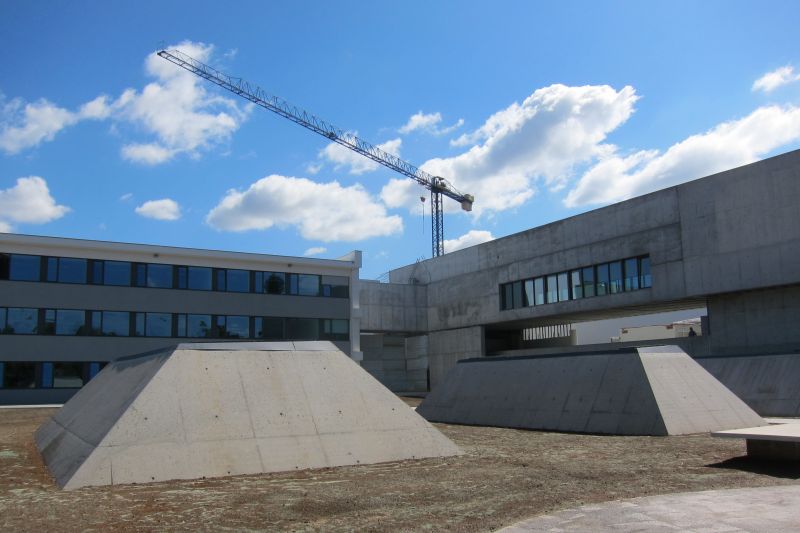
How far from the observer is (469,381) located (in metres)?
22.9

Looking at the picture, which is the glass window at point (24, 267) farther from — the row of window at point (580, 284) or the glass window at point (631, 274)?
the glass window at point (631, 274)

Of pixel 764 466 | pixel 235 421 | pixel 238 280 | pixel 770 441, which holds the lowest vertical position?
pixel 764 466

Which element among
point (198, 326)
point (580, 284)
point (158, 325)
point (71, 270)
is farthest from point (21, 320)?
point (580, 284)

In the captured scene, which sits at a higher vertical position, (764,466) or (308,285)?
(308,285)

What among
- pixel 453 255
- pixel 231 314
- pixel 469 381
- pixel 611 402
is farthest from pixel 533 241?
pixel 611 402

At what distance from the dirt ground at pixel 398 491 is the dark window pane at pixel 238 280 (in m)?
27.4

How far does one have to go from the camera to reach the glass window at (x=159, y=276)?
1501 inches

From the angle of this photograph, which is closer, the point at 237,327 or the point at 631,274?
the point at 631,274

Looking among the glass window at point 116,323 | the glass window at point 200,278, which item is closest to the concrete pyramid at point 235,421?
the glass window at point 116,323

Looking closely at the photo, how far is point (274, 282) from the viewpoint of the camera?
139 ft

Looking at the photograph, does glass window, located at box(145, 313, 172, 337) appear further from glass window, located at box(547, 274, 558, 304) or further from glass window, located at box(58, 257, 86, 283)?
glass window, located at box(547, 274, 558, 304)

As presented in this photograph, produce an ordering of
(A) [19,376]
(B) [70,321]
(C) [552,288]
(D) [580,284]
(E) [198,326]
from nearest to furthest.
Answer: (A) [19,376] → (B) [70,321] → (E) [198,326] → (D) [580,284] → (C) [552,288]

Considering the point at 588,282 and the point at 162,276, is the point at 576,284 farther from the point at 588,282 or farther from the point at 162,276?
the point at 162,276

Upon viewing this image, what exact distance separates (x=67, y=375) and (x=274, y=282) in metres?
12.9
